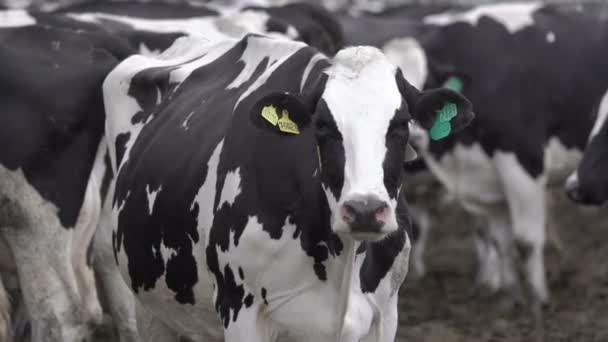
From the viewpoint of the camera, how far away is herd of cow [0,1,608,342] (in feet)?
13.9

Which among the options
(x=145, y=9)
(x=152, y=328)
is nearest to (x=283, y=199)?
(x=152, y=328)

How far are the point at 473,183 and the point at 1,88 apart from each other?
4554mm

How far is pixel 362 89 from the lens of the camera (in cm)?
420

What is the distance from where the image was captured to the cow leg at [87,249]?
5789 millimetres

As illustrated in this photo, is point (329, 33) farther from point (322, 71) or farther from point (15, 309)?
point (322, 71)

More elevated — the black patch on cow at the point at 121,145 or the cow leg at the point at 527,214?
the black patch on cow at the point at 121,145

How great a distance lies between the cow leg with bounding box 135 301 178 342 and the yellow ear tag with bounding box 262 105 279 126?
4.91ft

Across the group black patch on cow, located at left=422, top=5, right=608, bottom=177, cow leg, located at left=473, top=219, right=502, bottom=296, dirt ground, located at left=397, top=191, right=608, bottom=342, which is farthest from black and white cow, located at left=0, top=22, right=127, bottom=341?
cow leg, located at left=473, top=219, right=502, bottom=296

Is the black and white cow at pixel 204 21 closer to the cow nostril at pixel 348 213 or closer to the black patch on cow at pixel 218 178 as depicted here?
the black patch on cow at pixel 218 178

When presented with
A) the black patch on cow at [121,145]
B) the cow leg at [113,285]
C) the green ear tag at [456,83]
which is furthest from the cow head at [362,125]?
the green ear tag at [456,83]

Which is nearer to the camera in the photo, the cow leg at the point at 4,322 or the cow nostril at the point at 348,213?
the cow nostril at the point at 348,213

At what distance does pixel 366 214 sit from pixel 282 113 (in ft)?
1.80

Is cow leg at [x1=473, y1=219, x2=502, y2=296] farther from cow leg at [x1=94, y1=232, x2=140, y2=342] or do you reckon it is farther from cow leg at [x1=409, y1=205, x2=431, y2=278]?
cow leg at [x1=94, y1=232, x2=140, y2=342]

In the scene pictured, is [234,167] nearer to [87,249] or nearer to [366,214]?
[366,214]
